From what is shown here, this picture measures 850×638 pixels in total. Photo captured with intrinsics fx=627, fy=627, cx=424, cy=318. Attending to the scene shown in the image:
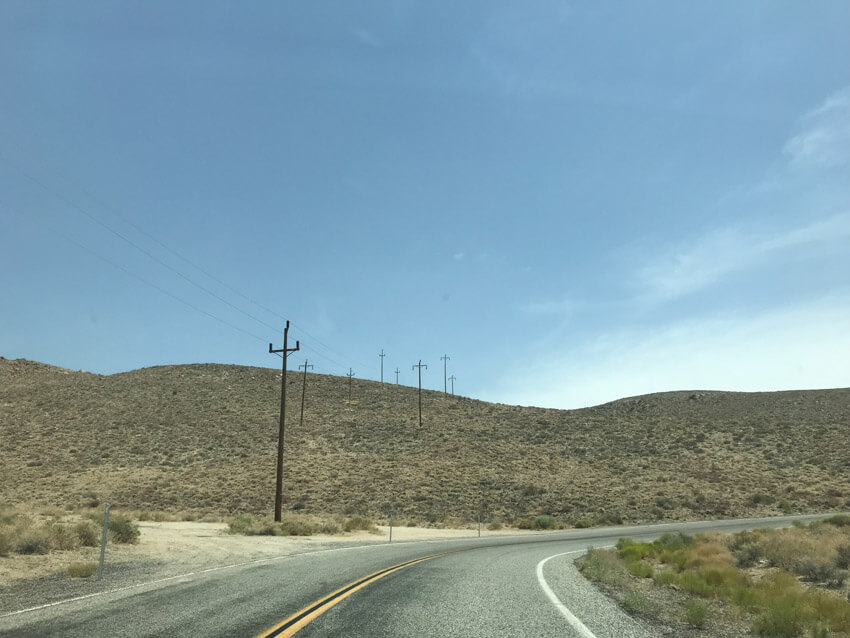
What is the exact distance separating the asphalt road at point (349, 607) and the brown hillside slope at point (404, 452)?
108 feet

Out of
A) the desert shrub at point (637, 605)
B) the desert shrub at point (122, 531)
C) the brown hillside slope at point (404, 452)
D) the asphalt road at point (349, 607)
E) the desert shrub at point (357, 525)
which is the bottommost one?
the desert shrub at point (357, 525)

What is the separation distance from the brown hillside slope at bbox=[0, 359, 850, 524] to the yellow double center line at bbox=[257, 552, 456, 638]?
33.6m

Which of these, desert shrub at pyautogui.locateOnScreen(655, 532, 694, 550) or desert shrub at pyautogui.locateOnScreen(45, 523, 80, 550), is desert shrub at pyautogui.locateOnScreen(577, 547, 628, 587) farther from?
desert shrub at pyautogui.locateOnScreen(45, 523, 80, 550)

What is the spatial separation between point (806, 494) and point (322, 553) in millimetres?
47752

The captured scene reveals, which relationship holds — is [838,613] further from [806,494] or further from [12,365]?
[12,365]

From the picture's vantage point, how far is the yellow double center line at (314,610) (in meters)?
7.61

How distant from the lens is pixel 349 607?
9.56m

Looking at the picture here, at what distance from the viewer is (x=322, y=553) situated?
2025 cm

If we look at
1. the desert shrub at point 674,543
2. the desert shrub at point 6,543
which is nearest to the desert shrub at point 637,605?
the desert shrub at point 674,543

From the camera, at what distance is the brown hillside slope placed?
1950 inches

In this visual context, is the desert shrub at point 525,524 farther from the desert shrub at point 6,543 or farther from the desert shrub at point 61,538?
the desert shrub at point 6,543

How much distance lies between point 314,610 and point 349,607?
2.03ft

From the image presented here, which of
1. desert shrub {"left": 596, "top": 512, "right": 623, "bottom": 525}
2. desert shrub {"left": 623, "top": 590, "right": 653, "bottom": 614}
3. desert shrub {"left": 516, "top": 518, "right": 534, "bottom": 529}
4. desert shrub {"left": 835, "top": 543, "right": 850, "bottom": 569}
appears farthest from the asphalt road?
desert shrub {"left": 596, "top": 512, "right": 623, "bottom": 525}

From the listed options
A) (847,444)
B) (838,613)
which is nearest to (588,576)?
(838,613)
